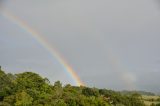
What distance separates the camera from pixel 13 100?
6600cm

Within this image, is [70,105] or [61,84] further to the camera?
[61,84]

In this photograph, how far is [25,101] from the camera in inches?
2517

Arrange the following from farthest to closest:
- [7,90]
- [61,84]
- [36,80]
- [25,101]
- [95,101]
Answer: [61,84]
[36,80]
[7,90]
[95,101]
[25,101]

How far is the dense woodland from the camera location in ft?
213

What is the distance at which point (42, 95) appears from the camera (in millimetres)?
69688

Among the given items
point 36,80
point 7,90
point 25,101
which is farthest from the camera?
point 36,80

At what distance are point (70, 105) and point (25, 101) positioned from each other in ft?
26.8

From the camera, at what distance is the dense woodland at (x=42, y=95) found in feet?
213

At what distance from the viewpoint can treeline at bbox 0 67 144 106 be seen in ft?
213

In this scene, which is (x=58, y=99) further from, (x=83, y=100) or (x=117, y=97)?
(x=117, y=97)

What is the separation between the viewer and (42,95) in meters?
69.7

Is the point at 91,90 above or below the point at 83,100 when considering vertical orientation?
above

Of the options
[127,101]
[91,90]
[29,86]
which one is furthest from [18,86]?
[127,101]

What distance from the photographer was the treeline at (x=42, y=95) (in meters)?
64.8
